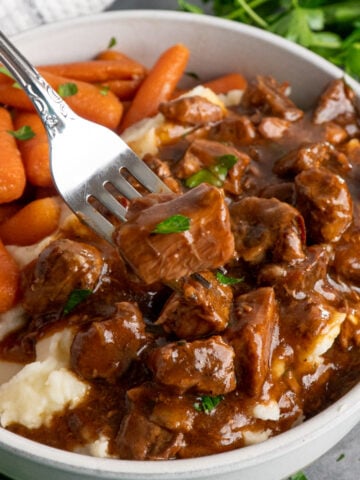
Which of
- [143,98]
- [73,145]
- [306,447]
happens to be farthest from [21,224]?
[306,447]

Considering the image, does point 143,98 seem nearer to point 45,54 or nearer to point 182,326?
point 45,54

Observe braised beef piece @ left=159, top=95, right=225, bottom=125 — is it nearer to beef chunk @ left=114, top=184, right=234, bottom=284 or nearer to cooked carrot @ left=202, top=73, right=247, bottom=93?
cooked carrot @ left=202, top=73, right=247, bottom=93

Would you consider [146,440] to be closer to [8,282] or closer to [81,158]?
[8,282]

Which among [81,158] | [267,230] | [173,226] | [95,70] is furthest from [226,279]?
[95,70]

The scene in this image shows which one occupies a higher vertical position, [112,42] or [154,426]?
[112,42]

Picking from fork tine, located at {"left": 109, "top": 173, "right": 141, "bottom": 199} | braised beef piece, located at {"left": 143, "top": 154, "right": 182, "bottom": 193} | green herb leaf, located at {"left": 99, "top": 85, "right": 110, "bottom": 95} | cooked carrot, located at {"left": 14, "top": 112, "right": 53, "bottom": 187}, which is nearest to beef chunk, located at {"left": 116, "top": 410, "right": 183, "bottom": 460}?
fork tine, located at {"left": 109, "top": 173, "right": 141, "bottom": 199}

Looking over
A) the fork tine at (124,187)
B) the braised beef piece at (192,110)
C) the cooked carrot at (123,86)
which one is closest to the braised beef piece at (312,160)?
the braised beef piece at (192,110)

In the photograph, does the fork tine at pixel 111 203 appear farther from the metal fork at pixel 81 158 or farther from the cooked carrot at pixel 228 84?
the cooked carrot at pixel 228 84
